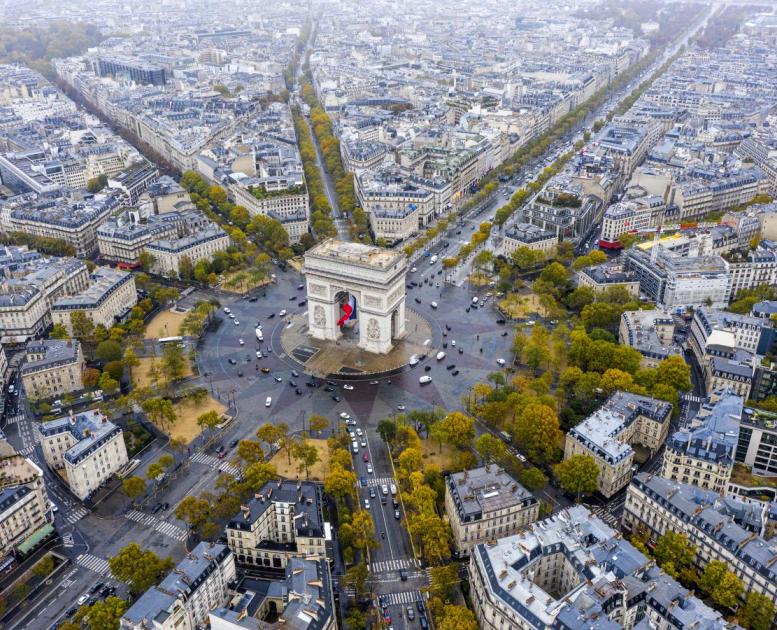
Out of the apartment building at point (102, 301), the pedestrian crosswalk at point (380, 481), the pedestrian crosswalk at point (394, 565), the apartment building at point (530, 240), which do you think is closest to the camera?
the pedestrian crosswalk at point (394, 565)

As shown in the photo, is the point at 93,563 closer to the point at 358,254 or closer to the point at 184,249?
the point at 358,254

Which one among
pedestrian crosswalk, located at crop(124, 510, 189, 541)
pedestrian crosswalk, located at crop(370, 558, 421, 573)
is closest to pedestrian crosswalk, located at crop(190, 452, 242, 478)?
pedestrian crosswalk, located at crop(124, 510, 189, 541)

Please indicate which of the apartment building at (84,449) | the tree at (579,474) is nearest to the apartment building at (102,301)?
the apartment building at (84,449)

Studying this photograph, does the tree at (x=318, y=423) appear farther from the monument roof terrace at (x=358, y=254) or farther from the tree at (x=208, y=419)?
the monument roof terrace at (x=358, y=254)

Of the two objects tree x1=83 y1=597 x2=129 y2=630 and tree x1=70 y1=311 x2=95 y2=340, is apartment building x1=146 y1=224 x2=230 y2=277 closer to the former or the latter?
tree x1=70 y1=311 x2=95 y2=340

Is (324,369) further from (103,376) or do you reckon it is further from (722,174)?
(722,174)
